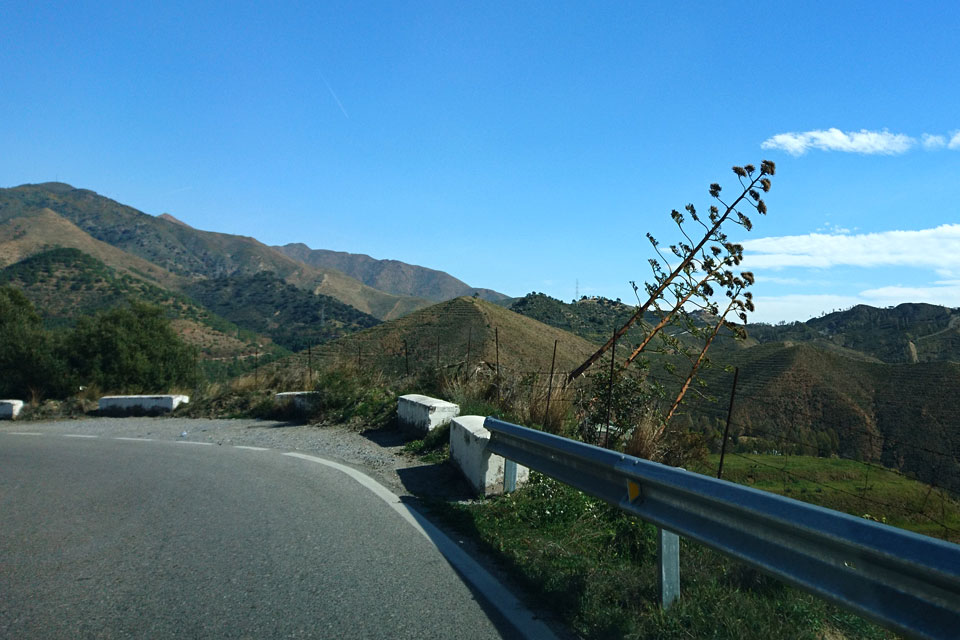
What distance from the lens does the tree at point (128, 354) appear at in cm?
2444

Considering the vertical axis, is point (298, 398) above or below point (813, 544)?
below

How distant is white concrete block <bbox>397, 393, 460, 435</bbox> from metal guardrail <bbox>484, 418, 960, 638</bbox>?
5.99 metres

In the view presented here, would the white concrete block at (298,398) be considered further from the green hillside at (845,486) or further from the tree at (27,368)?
the tree at (27,368)

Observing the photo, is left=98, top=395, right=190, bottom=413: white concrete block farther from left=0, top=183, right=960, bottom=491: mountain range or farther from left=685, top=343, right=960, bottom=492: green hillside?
left=685, top=343, right=960, bottom=492: green hillside

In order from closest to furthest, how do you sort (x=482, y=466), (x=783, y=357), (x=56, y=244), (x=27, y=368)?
(x=482, y=466) < (x=783, y=357) < (x=27, y=368) < (x=56, y=244)

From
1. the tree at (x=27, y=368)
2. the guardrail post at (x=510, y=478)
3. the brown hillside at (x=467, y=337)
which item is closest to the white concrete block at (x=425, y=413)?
the guardrail post at (x=510, y=478)

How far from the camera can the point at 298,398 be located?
15.1m

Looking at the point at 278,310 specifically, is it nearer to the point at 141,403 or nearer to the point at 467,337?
the point at 467,337

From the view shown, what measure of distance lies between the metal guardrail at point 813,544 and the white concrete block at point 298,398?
10965 mm

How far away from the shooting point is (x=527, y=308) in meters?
61.3

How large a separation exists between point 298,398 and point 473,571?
10852mm

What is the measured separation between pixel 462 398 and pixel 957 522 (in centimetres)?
701

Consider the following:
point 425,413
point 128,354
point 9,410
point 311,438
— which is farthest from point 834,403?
point 128,354

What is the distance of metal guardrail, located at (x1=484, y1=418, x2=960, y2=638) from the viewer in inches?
97.2
